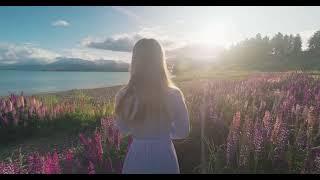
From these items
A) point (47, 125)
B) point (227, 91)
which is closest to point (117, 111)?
point (47, 125)

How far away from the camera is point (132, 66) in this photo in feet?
14.2

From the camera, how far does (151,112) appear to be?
4297 millimetres

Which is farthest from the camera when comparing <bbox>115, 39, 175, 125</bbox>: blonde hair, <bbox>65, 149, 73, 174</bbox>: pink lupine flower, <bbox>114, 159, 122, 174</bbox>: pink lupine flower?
<bbox>114, 159, 122, 174</bbox>: pink lupine flower

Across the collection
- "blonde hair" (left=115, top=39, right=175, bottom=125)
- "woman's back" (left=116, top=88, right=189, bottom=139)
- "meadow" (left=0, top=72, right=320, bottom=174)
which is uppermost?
"blonde hair" (left=115, top=39, right=175, bottom=125)

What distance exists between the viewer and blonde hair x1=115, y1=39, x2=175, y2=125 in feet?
13.9

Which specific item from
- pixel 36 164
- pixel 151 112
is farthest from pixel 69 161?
pixel 151 112

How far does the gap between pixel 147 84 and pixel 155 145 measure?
0.61 meters

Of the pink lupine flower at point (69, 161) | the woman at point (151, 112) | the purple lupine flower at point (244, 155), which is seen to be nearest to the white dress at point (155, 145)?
the woman at point (151, 112)

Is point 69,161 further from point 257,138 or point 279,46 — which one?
point 279,46

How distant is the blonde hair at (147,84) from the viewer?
4227 mm

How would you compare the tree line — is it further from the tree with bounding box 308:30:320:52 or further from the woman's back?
the woman's back

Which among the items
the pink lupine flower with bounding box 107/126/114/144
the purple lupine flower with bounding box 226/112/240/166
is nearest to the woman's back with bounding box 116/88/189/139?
the purple lupine flower with bounding box 226/112/240/166
